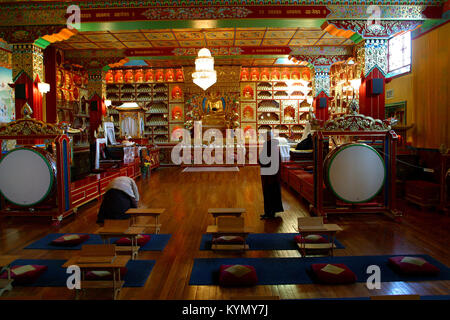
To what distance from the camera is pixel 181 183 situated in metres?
9.33

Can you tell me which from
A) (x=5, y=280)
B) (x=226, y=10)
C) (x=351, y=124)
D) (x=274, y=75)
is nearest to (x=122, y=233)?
(x=5, y=280)

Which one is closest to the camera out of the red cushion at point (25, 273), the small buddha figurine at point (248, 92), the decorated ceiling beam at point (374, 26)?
the red cushion at point (25, 273)

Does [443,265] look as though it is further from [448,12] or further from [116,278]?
[448,12]

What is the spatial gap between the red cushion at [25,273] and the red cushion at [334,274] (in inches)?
104

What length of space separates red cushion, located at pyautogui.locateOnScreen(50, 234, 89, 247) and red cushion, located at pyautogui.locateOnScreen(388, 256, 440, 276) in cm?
362

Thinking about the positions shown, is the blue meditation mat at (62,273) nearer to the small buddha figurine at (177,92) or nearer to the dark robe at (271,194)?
the dark robe at (271,194)

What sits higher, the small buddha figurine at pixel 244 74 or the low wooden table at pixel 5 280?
the small buddha figurine at pixel 244 74

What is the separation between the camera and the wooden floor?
3.02m

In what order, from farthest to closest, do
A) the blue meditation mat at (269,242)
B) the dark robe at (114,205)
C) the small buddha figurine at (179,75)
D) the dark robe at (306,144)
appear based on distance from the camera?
the small buddha figurine at (179,75) < the dark robe at (306,144) < the dark robe at (114,205) < the blue meditation mat at (269,242)

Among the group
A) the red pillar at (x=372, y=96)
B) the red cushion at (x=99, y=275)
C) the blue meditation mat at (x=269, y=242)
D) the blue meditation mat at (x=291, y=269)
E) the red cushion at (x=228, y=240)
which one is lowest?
the blue meditation mat at (x=291, y=269)

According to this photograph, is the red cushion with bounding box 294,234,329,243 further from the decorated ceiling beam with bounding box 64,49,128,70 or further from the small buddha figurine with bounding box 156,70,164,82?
the small buddha figurine with bounding box 156,70,164,82

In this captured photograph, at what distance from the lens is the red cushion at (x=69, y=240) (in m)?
4.33

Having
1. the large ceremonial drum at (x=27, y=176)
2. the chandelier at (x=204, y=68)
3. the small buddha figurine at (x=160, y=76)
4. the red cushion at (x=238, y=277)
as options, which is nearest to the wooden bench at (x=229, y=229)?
the red cushion at (x=238, y=277)

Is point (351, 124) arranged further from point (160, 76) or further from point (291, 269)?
point (160, 76)
